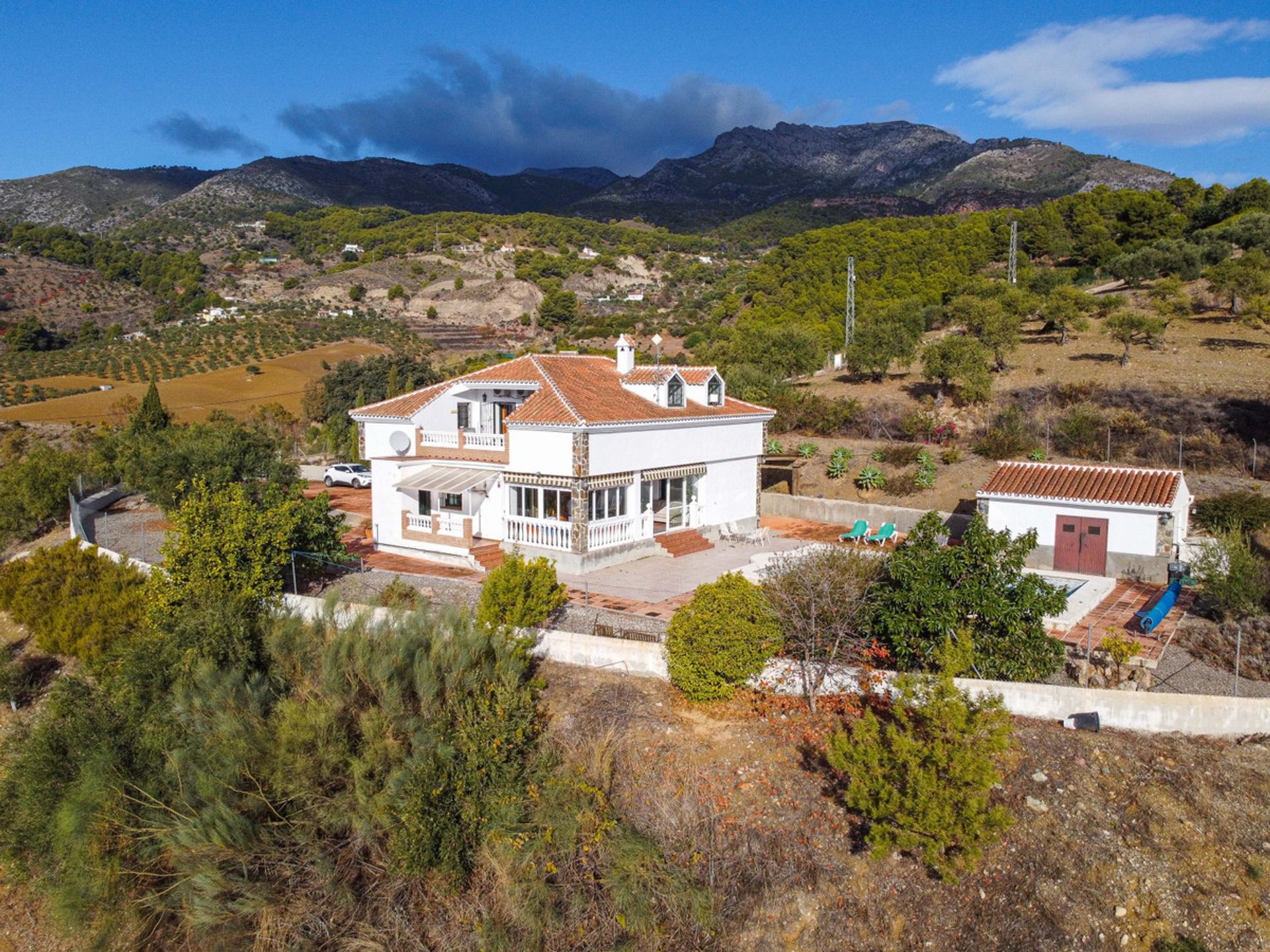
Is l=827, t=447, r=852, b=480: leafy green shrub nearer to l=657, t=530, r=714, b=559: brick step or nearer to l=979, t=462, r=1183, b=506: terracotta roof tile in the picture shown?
l=657, t=530, r=714, b=559: brick step

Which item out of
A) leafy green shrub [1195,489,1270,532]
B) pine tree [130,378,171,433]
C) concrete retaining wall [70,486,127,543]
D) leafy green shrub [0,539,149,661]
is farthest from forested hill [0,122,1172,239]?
leafy green shrub [0,539,149,661]

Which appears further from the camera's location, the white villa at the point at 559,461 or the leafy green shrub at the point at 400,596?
the white villa at the point at 559,461

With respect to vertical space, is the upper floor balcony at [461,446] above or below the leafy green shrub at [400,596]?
above

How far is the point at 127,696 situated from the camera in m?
13.9

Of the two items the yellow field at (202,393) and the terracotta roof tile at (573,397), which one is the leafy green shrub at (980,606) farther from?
the yellow field at (202,393)

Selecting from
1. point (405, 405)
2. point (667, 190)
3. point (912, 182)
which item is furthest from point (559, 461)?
point (667, 190)

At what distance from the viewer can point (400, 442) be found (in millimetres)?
23531

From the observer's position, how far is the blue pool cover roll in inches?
602

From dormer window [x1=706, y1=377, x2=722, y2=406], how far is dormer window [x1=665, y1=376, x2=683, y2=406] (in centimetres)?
145

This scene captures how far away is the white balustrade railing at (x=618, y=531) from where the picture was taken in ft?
70.1

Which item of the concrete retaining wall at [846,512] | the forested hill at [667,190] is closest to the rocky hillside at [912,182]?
the forested hill at [667,190]

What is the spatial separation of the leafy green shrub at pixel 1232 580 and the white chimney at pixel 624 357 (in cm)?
1589

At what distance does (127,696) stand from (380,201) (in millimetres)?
171911

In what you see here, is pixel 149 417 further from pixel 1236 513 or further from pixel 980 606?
pixel 1236 513
